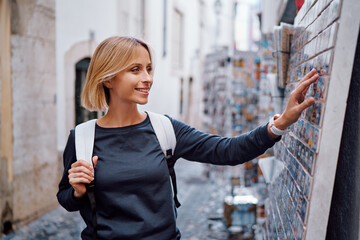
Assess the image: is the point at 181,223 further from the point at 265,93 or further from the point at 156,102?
the point at 156,102

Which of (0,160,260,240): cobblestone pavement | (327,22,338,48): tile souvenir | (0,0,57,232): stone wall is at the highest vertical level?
(327,22,338,48): tile souvenir

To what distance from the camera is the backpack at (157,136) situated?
71.8 inches

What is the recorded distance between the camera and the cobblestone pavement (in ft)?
17.3

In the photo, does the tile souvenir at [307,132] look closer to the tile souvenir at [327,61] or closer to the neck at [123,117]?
the tile souvenir at [327,61]

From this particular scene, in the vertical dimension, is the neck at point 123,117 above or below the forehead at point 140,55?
below

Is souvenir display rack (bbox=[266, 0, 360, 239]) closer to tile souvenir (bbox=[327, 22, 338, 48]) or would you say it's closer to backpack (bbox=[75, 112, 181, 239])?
tile souvenir (bbox=[327, 22, 338, 48])

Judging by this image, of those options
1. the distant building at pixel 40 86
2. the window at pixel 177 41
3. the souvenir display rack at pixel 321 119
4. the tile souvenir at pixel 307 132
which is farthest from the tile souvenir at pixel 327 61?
the window at pixel 177 41

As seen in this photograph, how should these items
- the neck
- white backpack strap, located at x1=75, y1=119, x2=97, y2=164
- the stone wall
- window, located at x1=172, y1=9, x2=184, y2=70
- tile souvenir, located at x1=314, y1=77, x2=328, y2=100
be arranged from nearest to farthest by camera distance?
tile souvenir, located at x1=314, y1=77, x2=328, y2=100, white backpack strap, located at x1=75, y1=119, x2=97, y2=164, the neck, the stone wall, window, located at x1=172, y1=9, x2=184, y2=70

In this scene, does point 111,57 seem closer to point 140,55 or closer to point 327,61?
point 140,55

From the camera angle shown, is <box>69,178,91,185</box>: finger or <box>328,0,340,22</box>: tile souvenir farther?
<box>69,178,91,185</box>: finger

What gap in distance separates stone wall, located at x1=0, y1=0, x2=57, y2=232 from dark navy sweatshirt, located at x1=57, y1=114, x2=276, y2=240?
3.82 metres

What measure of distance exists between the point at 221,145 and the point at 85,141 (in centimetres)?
67

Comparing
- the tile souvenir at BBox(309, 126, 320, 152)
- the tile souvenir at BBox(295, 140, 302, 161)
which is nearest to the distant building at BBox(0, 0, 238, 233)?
the tile souvenir at BBox(295, 140, 302, 161)

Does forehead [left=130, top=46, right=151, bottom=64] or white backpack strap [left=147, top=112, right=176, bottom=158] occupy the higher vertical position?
forehead [left=130, top=46, right=151, bottom=64]
